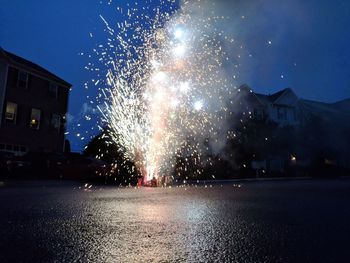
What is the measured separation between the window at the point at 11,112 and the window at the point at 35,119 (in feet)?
5.38

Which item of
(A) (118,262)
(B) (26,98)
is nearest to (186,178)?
(B) (26,98)

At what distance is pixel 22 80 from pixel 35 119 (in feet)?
11.5

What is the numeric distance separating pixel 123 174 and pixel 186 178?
6745 mm

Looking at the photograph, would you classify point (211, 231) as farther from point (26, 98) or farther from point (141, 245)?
point (26, 98)

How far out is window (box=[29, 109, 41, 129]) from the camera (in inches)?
1193

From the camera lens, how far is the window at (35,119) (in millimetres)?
30297

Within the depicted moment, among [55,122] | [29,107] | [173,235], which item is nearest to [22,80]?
[29,107]

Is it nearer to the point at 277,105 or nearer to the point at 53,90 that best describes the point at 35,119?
the point at 53,90

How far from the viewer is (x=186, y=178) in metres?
27.1

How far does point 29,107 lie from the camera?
98.7 feet

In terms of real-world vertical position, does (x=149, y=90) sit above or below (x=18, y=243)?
above

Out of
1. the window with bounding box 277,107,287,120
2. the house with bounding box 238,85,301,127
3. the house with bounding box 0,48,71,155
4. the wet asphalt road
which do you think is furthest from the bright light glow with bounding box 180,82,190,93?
the window with bounding box 277,107,287,120

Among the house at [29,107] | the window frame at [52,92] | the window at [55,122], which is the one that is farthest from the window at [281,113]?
the window frame at [52,92]

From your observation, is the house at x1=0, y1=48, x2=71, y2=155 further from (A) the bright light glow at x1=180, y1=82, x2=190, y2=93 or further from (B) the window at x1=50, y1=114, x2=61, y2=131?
(A) the bright light glow at x1=180, y1=82, x2=190, y2=93
